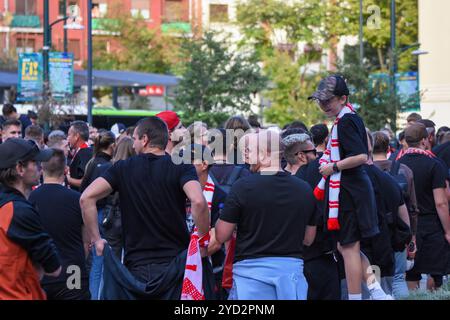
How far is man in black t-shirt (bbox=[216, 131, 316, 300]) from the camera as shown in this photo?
6.79 m

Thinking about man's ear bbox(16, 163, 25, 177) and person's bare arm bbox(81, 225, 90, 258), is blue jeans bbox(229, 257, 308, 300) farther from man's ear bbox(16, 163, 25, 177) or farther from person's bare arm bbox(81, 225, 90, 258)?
man's ear bbox(16, 163, 25, 177)

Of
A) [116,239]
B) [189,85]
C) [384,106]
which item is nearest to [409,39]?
[189,85]

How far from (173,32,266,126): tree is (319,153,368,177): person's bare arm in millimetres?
24122

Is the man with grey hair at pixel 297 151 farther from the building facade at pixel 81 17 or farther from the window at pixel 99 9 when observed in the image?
the window at pixel 99 9

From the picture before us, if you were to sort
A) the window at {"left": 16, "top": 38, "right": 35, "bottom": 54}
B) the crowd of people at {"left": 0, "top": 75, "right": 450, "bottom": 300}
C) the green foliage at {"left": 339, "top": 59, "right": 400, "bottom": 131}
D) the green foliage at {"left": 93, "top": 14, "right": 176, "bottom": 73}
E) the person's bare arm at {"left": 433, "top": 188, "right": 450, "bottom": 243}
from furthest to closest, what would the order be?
the window at {"left": 16, "top": 38, "right": 35, "bottom": 54} → the green foliage at {"left": 93, "top": 14, "right": 176, "bottom": 73} → the green foliage at {"left": 339, "top": 59, "right": 400, "bottom": 131} → the person's bare arm at {"left": 433, "top": 188, "right": 450, "bottom": 243} → the crowd of people at {"left": 0, "top": 75, "right": 450, "bottom": 300}

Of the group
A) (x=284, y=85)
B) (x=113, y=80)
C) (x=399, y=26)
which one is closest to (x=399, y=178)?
(x=113, y=80)

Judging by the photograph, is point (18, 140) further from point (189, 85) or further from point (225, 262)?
point (189, 85)

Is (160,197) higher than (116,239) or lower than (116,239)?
higher

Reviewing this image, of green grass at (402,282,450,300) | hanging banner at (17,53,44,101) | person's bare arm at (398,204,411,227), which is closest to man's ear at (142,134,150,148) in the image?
person's bare arm at (398,204,411,227)

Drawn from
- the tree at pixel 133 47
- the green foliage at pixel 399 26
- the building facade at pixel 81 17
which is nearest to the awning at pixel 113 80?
the green foliage at pixel 399 26

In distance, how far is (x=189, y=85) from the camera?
3306cm
